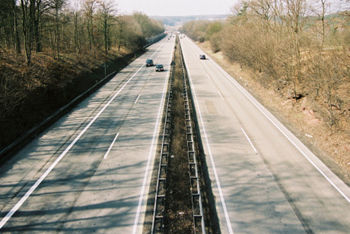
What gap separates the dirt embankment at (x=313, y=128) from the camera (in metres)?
13.7

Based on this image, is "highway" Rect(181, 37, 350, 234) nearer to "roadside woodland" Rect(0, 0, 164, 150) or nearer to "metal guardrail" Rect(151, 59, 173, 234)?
"metal guardrail" Rect(151, 59, 173, 234)

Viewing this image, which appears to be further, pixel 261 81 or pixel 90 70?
pixel 90 70

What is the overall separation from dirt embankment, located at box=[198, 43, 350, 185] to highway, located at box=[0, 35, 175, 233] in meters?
10.6

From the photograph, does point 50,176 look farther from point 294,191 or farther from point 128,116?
point 294,191

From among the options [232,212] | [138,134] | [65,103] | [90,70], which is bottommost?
[232,212]

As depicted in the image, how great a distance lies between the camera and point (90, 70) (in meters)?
30.8

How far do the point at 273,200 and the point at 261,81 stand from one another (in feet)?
68.3

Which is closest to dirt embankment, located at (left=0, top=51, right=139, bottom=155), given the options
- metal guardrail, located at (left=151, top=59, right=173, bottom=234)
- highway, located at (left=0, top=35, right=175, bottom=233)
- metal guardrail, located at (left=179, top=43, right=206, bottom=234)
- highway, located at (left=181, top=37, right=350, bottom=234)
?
highway, located at (left=0, top=35, right=175, bottom=233)

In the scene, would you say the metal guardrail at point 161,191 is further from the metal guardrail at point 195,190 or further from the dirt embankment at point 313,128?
the dirt embankment at point 313,128

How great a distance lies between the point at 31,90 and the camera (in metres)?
17.8

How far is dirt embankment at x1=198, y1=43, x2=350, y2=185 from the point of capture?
44.9 ft

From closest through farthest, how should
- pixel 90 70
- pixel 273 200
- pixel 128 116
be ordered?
1. pixel 273 200
2. pixel 128 116
3. pixel 90 70

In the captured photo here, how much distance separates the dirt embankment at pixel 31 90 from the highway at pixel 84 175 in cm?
164

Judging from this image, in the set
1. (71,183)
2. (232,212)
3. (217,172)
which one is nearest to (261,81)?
(217,172)
